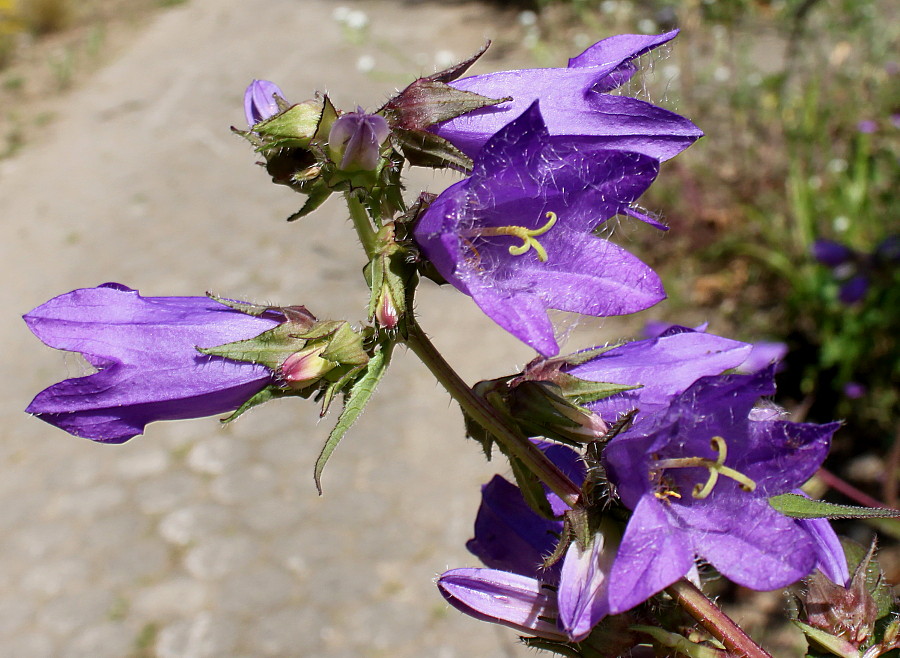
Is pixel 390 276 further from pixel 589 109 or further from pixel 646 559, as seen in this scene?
pixel 646 559

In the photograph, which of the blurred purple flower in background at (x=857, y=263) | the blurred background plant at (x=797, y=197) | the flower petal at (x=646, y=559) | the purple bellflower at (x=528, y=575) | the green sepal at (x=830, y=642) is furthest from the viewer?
the blurred background plant at (x=797, y=197)

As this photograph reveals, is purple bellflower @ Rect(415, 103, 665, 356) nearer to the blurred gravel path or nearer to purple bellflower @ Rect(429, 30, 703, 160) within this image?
purple bellflower @ Rect(429, 30, 703, 160)

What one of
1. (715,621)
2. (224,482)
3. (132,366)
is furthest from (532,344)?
(224,482)

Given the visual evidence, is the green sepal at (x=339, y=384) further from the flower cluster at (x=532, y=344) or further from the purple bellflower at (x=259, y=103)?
the purple bellflower at (x=259, y=103)

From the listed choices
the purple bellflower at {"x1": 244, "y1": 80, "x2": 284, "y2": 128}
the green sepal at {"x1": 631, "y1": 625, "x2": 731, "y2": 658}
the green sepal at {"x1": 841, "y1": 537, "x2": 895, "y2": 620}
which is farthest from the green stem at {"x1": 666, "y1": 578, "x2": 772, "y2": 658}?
the purple bellflower at {"x1": 244, "y1": 80, "x2": 284, "y2": 128}

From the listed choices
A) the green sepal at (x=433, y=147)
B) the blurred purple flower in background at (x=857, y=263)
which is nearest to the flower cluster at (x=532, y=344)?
the green sepal at (x=433, y=147)

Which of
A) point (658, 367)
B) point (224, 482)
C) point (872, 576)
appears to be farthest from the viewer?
point (224, 482)

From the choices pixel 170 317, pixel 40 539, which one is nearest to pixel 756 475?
pixel 170 317
